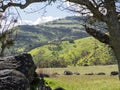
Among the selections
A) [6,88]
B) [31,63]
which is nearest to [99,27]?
[31,63]

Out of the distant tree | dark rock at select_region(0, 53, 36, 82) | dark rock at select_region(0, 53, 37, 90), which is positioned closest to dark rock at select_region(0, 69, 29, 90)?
dark rock at select_region(0, 53, 37, 90)

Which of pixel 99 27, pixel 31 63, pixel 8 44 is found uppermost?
pixel 31 63

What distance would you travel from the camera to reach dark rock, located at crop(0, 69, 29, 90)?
13955 mm

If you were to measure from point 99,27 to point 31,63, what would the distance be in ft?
43.8

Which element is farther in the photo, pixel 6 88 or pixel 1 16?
pixel 1 16

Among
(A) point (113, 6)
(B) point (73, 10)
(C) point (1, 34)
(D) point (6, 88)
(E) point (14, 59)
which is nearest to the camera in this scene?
(D) point (6, 88)

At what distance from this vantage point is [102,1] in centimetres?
2734

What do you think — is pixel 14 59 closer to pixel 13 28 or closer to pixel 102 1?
pixel 102 1

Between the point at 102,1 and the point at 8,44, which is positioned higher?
the point at 102,1

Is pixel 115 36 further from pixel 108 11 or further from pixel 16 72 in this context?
pixel 16 72

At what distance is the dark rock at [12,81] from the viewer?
1395 centimetres

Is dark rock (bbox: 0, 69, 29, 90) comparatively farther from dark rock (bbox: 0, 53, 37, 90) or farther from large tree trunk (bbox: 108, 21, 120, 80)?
large tree trunk (bbox: 108, 21, 120, 80)

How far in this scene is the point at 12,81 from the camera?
14.2m

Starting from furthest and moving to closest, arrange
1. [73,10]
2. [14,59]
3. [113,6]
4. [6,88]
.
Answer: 1. [73,10]
2. [113,6]
3. [14,59]
4. [6,88]
